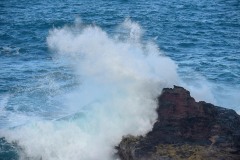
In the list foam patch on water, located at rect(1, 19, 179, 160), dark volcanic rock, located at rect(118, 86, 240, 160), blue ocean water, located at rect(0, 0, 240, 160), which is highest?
blue ocean water, located at rect(0, 0, 240, 160)

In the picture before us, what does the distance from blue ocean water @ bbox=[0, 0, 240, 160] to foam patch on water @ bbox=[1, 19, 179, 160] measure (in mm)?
79

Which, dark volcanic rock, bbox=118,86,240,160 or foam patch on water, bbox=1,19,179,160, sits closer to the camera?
dark volcanic rock, bbox=118,86,240,160

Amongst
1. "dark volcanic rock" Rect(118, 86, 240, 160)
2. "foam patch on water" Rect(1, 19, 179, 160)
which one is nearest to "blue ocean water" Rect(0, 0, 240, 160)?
"foam patch on water" Rect(1, 19, 179, 160)

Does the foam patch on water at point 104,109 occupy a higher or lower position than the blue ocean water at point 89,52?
Result: lower

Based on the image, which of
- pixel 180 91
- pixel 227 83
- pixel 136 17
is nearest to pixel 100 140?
pixel 180 91

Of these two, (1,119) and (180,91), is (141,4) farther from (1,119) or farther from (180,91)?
(180,91)

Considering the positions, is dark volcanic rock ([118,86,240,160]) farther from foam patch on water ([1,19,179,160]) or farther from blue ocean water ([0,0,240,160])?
blue ocean water ([0,0,240,160])

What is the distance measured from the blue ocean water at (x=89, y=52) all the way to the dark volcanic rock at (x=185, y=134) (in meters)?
1.95

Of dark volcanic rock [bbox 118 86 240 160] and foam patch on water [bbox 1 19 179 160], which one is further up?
foam patch on water [bbox 1 19 179 160]

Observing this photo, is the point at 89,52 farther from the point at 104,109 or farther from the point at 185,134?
the point at 185,134

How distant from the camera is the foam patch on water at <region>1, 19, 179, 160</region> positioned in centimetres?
2034

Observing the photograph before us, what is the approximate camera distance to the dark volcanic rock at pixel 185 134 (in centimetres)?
1733

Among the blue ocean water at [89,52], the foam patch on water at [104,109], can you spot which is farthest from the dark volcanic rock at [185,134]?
the blue ocean water at [89,52]

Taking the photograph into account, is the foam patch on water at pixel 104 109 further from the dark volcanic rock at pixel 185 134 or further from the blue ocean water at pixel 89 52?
the dark volcanic rock at pixel 185 134
